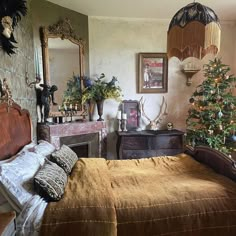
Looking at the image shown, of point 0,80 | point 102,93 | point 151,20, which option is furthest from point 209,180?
point 151,20

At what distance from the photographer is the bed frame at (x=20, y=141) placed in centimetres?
205

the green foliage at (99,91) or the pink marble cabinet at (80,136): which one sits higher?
the green foliage at (99,91)

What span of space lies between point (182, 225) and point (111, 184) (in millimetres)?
668

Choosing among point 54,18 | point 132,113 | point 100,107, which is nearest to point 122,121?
point 132,113

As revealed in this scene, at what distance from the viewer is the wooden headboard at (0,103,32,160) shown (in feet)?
6.65

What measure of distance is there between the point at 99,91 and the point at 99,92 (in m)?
0.02

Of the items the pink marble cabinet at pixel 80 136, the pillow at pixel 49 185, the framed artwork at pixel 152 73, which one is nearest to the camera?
the pillow at pixel 49 185

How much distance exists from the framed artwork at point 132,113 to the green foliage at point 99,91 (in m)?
0.36

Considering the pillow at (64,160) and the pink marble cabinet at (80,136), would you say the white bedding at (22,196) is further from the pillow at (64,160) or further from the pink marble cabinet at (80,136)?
the pink marble cabinet at (80,136)

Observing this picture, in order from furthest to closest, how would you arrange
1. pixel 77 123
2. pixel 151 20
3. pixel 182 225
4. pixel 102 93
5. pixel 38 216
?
1. pixel 151 20
2. pixel 102 93
3. pixel 77 123
4. pixel 182 225
5. pixel 38 216

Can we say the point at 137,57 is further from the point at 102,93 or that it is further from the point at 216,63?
the point at 216,63

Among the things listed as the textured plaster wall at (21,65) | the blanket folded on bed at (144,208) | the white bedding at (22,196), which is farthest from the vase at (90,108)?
the white bedding at (22,196)

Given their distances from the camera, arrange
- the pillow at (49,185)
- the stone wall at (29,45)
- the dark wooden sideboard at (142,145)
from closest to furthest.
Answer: the pillow at (49,185) → the stone wall at (29,45) → the dark wooden sideboard at (142,145)

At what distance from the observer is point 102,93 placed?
3969 mm
